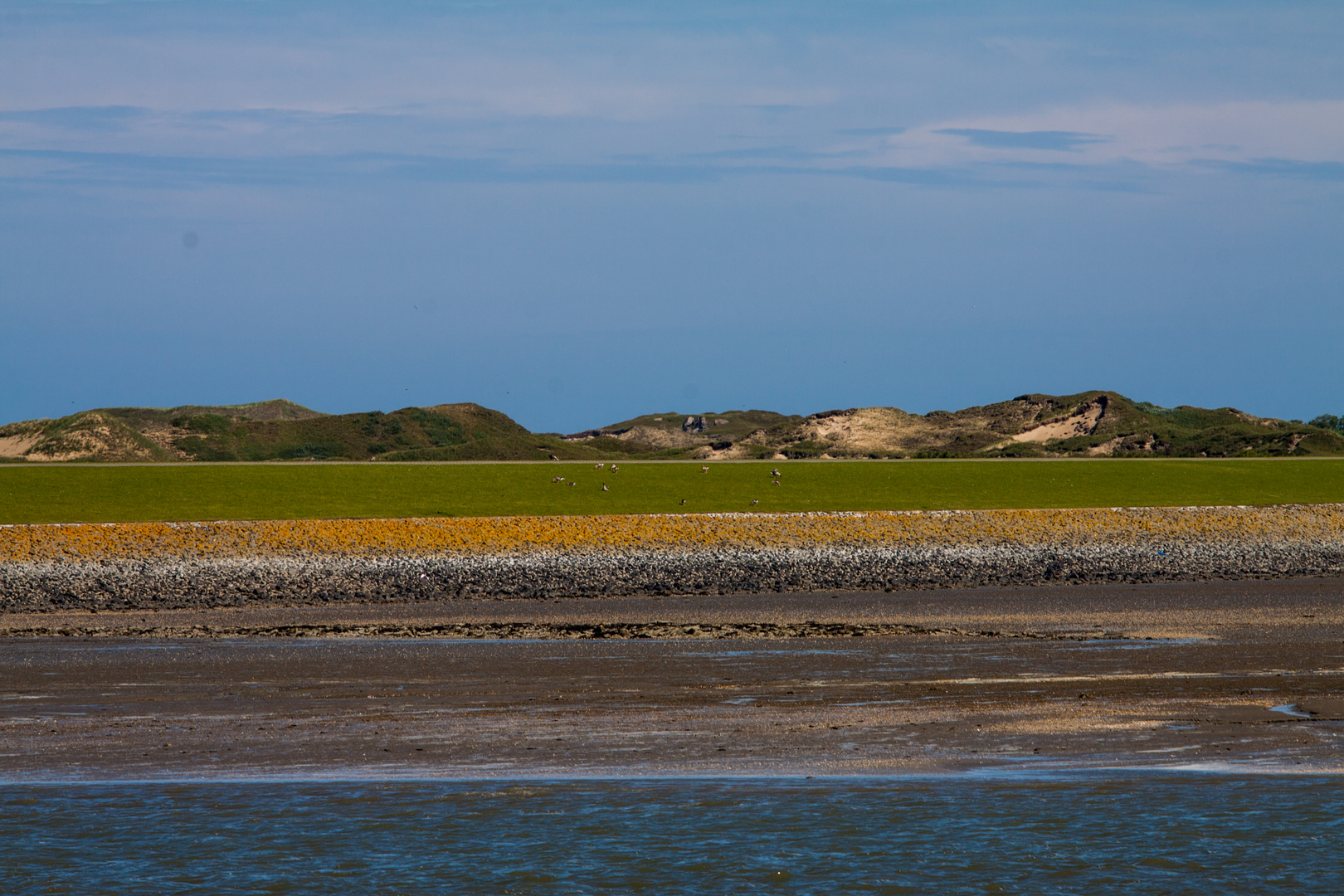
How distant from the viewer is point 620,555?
2948 cm

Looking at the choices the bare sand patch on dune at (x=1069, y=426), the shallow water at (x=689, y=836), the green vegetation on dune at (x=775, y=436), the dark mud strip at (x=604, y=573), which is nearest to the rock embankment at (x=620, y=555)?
the dark mud strip at (x=604, y=573)

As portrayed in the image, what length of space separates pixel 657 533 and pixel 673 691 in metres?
17.4

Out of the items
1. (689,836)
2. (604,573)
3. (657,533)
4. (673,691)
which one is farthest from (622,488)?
(689,836)

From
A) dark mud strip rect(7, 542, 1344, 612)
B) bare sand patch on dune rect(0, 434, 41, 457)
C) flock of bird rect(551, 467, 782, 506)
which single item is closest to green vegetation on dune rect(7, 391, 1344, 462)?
bare sand patch on dune rect(0, 434, 41, 457)

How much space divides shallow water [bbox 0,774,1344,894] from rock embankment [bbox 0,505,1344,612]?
16259 mm

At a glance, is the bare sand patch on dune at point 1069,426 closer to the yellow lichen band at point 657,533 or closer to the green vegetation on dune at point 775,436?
the green vegetation on dune at point 775,436

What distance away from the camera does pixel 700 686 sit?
14742mm

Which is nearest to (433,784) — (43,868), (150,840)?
(150,840)

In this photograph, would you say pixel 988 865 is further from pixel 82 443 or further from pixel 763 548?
pixel 82 443

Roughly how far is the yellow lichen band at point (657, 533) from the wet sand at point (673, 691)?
6.01 metres

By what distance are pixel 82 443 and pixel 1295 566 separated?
62.7 metres

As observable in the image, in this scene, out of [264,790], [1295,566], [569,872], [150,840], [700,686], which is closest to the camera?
[569,872]

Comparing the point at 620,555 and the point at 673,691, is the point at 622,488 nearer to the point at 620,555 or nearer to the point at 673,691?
the point at 620,555

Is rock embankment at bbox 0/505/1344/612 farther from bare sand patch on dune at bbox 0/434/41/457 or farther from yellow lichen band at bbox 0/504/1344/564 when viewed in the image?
bare sand patch on dune at bbox 0/434/41/457
